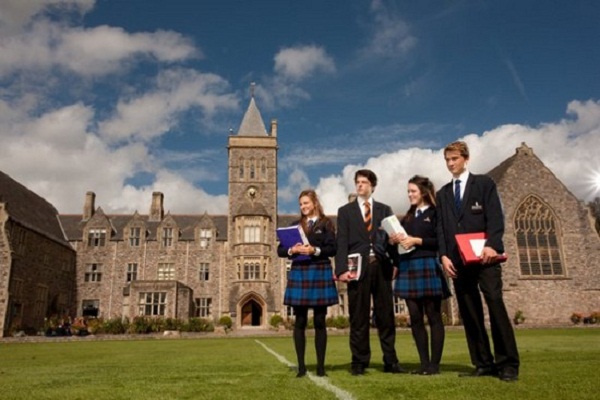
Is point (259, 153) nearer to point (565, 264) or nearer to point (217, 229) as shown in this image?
point (217, 229)

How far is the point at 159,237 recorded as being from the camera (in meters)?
40.8

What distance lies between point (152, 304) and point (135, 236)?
7497 mm

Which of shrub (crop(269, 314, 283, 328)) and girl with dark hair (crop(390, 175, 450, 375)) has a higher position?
girl with dark hair (crop(390, 175, 450, 375))

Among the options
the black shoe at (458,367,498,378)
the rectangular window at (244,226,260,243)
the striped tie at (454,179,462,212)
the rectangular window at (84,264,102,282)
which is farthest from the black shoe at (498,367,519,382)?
the rectangular window at (84,264,102,282)

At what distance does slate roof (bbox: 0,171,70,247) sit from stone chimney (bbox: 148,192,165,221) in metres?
7.53

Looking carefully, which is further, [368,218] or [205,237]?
[205,237]

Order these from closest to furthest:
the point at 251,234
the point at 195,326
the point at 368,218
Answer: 1. the point at 368,218
2. the point at 195,326
3. the point at 251,234

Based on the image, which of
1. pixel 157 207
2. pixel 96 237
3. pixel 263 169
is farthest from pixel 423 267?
pixel 157 207

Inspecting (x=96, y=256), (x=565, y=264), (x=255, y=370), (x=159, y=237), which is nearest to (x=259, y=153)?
(x=159, y=237)

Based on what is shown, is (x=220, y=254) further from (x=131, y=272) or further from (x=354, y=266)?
(x=354, y=266)

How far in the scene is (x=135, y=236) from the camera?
40906 mm

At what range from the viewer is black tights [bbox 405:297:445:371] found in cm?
573

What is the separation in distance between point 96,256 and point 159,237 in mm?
5493

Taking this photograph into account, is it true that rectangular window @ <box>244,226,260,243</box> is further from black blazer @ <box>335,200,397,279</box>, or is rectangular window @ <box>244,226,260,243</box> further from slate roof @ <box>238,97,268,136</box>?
black blazer @ <box>335,200,397,279</box>
